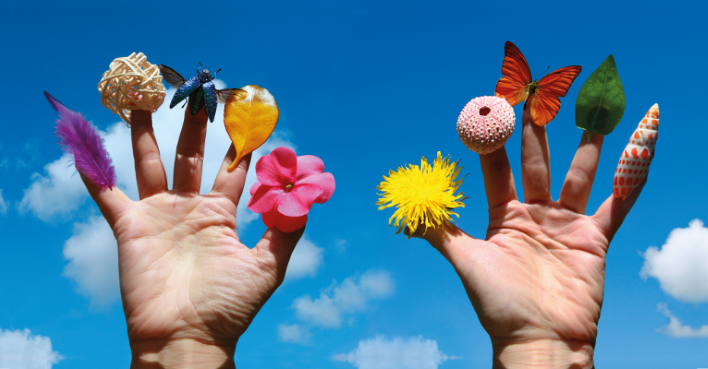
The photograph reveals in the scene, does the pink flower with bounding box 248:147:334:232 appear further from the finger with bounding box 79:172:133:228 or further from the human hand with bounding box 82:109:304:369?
the finger with bounding box 79:172:133:228

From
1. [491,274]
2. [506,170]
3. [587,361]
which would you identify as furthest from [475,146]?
[587,361]

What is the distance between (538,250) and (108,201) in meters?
2.97

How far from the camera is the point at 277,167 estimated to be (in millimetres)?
3119

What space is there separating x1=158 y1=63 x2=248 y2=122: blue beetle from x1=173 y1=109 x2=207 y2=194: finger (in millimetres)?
88

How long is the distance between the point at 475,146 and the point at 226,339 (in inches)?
80.8

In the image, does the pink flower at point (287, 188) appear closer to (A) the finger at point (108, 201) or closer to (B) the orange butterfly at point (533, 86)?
(A) the finger at point (108, 201)

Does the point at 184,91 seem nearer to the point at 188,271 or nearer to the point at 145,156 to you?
the point at 145,156

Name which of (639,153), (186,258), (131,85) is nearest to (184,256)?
(186,258)

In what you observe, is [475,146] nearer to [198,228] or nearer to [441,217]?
[441,217]

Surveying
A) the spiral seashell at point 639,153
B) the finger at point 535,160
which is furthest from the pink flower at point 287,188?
the spiral seashell at point 639,153

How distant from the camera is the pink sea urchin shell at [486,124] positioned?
115 inches

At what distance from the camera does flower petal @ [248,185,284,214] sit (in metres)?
3.06

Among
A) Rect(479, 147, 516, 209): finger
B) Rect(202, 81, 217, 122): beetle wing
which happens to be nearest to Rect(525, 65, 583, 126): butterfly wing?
Rect(479, 147, 516, 209): finger

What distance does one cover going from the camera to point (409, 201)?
3002mm
